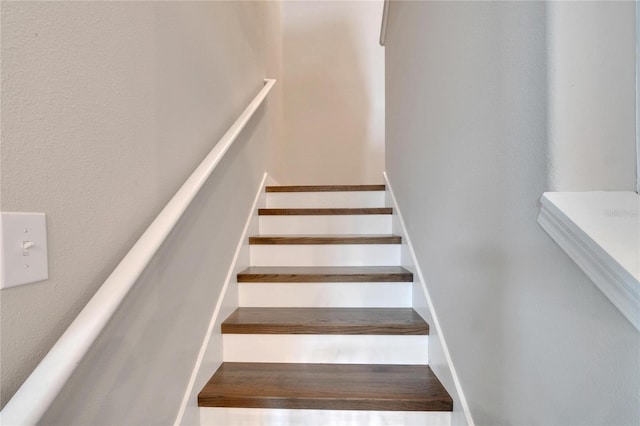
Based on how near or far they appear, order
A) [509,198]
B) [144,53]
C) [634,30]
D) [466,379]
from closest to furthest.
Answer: [634,30] < [509,198] < [144,53] < [466,379]

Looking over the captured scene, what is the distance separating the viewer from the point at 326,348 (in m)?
1.30

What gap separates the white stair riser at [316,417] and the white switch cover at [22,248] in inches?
32.8

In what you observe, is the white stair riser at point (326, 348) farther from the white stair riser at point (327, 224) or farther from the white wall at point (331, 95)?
the white wall at point (331, 95)

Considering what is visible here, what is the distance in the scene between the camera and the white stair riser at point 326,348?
128 centimetres

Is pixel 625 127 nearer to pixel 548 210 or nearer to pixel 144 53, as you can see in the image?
pixel 548 210

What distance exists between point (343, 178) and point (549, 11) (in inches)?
121

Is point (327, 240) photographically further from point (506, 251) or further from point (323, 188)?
point (506, 251)

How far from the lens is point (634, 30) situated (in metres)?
0.52

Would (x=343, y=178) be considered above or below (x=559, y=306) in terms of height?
above

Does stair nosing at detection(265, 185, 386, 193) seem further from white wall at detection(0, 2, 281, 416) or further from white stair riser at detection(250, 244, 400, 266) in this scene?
white wall at detection(0, 2, 281, 416)

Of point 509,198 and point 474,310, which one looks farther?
point 474,310

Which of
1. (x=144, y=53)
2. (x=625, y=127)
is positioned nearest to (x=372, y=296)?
(x=625, y=127)

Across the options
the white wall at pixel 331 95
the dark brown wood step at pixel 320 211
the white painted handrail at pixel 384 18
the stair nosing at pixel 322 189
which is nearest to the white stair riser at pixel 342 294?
the dark brown wood step at pixel 320 211

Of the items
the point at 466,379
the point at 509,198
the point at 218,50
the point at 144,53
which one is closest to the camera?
the point at 509,198
